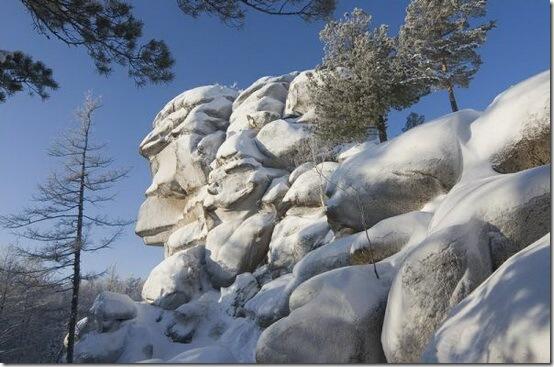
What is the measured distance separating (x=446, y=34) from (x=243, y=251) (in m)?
13.9

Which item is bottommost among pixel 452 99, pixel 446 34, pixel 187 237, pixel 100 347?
pixel 100 347

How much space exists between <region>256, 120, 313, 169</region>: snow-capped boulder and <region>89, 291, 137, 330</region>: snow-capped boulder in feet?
34.7

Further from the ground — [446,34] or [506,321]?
[446,34]

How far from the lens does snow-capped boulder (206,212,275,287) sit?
62.2ft

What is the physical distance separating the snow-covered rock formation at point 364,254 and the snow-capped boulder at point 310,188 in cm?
7

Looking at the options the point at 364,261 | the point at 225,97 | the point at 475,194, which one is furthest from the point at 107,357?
the point at 225,97

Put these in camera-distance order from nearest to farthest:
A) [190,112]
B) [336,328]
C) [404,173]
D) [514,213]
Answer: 1. [514,213]
2. [336,328]
3. [404,173]
4. [190,112]

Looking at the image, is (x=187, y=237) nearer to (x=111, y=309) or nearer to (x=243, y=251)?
(x=243, y=251)

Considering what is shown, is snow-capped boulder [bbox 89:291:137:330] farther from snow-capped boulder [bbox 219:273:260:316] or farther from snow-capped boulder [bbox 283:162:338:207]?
snow-capped boulder [bbox 283:162:338:207]

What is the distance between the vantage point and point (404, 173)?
341 inches

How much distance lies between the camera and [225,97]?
31.8 m

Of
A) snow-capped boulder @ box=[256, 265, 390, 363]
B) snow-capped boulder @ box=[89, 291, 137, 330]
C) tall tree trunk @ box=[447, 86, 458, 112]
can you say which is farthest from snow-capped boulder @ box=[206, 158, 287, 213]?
snow-capped boulder @ box=[256, 265, 390, 363]

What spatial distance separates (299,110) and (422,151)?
1719cm

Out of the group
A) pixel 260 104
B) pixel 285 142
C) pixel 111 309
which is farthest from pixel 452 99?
pixel 111 309
